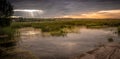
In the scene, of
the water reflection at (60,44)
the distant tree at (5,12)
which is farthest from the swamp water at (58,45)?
the distant tree at (5,12)

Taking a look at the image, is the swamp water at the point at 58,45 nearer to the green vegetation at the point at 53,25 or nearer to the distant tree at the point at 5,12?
the distant tree at the point at 5,12

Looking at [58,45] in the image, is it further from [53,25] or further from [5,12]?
[53,25]

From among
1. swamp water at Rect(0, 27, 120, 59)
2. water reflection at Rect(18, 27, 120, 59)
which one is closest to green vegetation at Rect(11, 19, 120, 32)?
water reflection at Rect(18, 27, 120, 59)

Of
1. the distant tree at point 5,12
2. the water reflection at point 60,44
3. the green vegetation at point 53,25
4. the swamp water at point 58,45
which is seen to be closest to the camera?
the swamp water at point 58,45

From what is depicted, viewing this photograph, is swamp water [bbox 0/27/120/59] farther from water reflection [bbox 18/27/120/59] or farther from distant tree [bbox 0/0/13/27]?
distant tree [bbox 0/0/13/27]

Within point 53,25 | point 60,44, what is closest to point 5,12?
point 60,44

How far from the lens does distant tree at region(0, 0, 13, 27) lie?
116 ft

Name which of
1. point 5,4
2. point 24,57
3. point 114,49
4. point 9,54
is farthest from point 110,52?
point 5,4

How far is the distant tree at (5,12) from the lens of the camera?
35.2 meters

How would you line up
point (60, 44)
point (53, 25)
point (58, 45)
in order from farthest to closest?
point (53, 25)
point (60, 44)
point (58, 45)

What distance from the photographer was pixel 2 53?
74.7 feet

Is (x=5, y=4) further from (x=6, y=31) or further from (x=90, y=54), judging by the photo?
(x=90, y=54)

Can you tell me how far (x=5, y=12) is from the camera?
3641 centimetres

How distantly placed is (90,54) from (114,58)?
7.66ft
